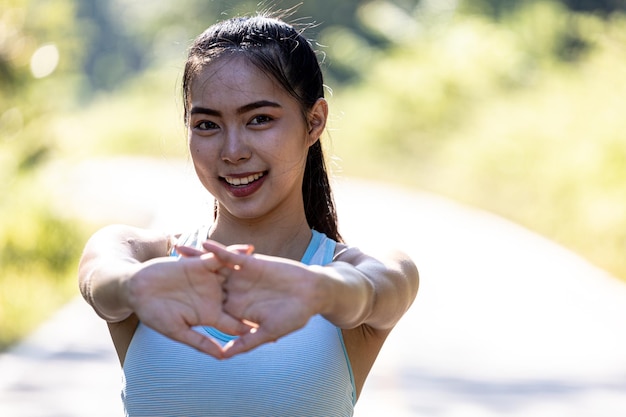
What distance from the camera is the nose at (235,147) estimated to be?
113 inches

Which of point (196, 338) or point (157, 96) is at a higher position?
point (157, 96)

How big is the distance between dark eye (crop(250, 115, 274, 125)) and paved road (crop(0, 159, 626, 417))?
153 centimetres

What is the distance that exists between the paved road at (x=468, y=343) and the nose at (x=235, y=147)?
1.58 metres

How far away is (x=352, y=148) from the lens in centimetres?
2741

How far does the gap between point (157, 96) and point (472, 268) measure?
94.0 ft

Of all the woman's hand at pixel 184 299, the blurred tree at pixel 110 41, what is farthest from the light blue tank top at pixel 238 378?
the blurred tree at pixel 110 41

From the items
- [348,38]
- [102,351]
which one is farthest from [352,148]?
[102,351]

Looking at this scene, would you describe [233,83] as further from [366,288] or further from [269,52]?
[366,288]

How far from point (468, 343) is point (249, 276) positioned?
769 centimetres

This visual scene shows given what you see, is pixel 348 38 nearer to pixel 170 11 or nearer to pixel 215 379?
pixel 170 11

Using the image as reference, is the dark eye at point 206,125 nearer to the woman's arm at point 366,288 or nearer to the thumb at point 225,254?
the woman's arm at point 366,288

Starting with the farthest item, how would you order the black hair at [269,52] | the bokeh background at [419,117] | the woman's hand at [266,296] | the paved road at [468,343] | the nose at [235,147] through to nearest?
1. the bokeh background at [419,117]
2. the paved road at [468,343]
3. the black hair at [269,52]
4. the nose at [235,147]
5. the woman's hand at [266,296]

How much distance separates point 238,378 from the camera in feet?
9.03

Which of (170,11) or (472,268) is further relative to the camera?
(170,11)
